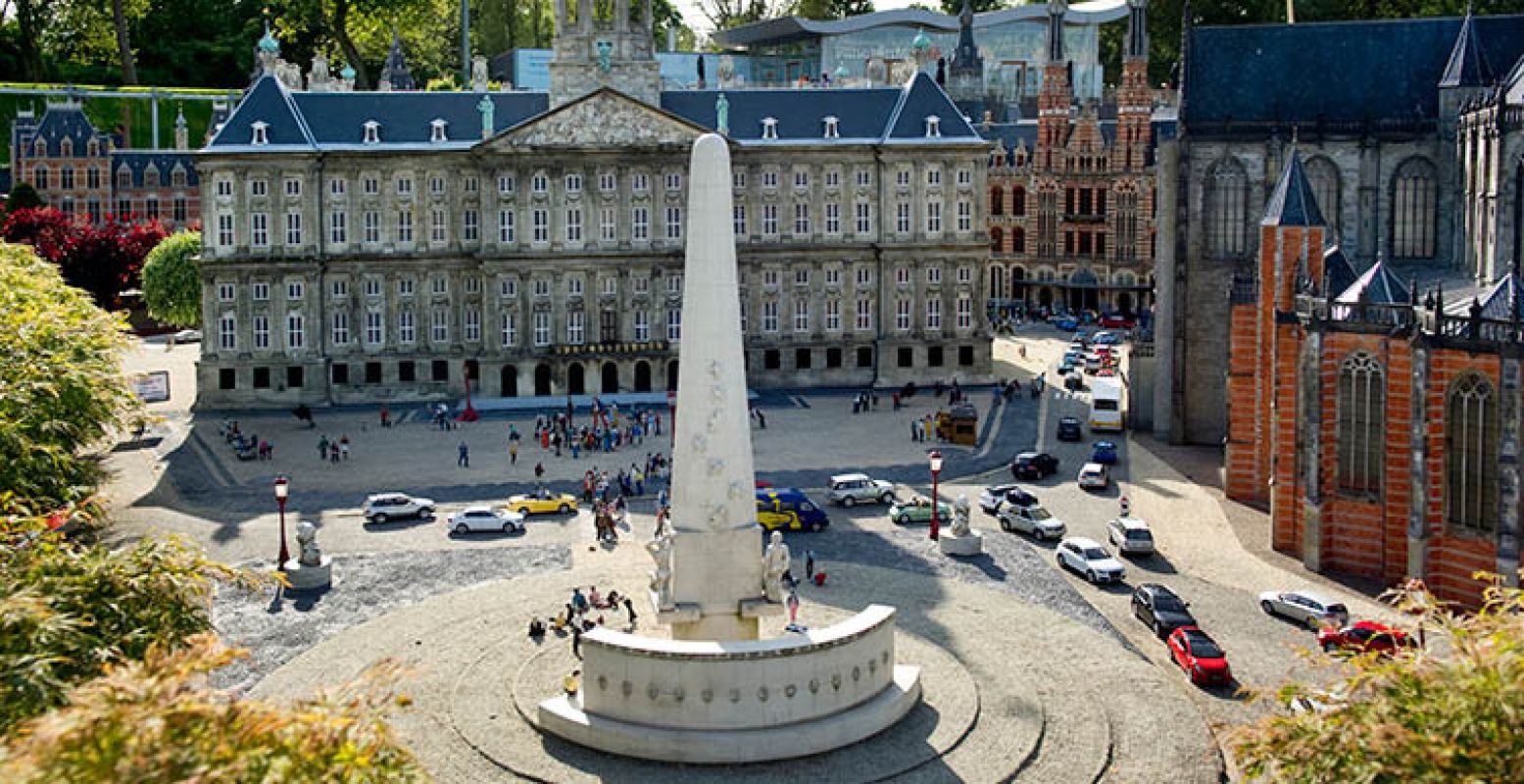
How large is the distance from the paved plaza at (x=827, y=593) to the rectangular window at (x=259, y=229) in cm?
1131

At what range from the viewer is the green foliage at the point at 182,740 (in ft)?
65.6

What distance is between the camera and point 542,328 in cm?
9250

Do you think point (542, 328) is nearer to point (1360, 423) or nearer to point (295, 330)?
point (295, 330)

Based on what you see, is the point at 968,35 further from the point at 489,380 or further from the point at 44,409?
the point at 44,409

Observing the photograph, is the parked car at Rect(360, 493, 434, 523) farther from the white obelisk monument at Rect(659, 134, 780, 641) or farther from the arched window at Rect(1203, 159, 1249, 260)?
the arched window at Rect(1203, 159, 1249, 260)

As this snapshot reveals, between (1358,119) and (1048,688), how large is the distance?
44.4m

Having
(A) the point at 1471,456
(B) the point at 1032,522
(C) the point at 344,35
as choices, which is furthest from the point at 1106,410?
(C) the point at 344,35

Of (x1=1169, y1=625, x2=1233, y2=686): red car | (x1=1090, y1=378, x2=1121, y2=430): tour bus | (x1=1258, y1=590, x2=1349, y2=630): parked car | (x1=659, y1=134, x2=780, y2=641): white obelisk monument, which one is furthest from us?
(x1=1090, y1=378, x2=1121, y2=430): tour bus

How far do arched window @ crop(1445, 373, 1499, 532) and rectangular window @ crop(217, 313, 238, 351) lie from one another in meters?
63.8

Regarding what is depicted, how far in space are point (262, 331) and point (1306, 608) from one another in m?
61.6

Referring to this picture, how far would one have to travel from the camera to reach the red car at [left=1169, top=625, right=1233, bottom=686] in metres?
42.0

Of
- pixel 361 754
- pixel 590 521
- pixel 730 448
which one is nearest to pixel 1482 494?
pixel 730 448

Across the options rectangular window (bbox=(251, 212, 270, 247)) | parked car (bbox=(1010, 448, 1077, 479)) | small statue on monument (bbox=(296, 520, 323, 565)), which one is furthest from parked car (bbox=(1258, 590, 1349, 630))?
rectangular window (bbox=(251, 212, 270, 247))

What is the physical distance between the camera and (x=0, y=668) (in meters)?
25.2
